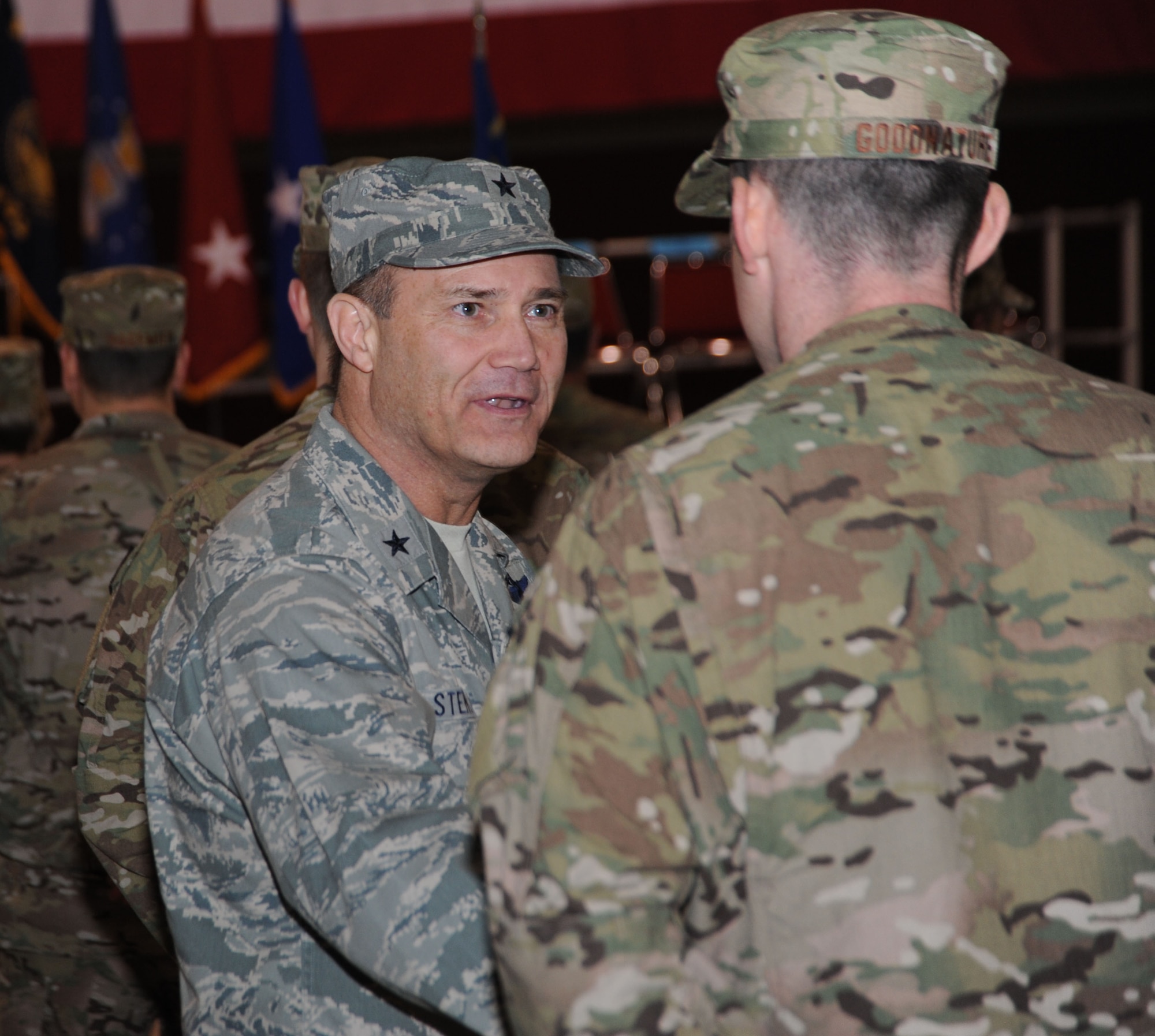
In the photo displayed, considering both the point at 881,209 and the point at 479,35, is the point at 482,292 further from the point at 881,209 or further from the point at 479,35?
the point at 479,35

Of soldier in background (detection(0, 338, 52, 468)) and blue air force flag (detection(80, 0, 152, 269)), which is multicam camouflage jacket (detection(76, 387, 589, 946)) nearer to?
soldier in background (detection(0, 338, 52, 468))

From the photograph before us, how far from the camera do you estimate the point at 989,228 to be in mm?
1149

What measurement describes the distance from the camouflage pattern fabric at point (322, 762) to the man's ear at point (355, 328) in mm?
81

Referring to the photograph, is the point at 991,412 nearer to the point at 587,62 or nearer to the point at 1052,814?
the point at 1052,814

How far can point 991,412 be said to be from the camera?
1033mm

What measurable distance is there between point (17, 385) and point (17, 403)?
5 cm

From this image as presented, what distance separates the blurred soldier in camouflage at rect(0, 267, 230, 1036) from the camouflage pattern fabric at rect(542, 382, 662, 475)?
1.02 meters

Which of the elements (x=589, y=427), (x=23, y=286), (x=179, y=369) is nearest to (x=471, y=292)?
(x=179, y=369)

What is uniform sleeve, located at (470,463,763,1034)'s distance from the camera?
95 centimetres

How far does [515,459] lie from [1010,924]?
31.6 inches

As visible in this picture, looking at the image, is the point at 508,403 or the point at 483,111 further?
the point at 483,111

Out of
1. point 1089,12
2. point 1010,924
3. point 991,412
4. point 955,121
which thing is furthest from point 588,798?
point 1089,12

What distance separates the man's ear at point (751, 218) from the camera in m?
1.12

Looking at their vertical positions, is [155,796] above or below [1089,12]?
below
